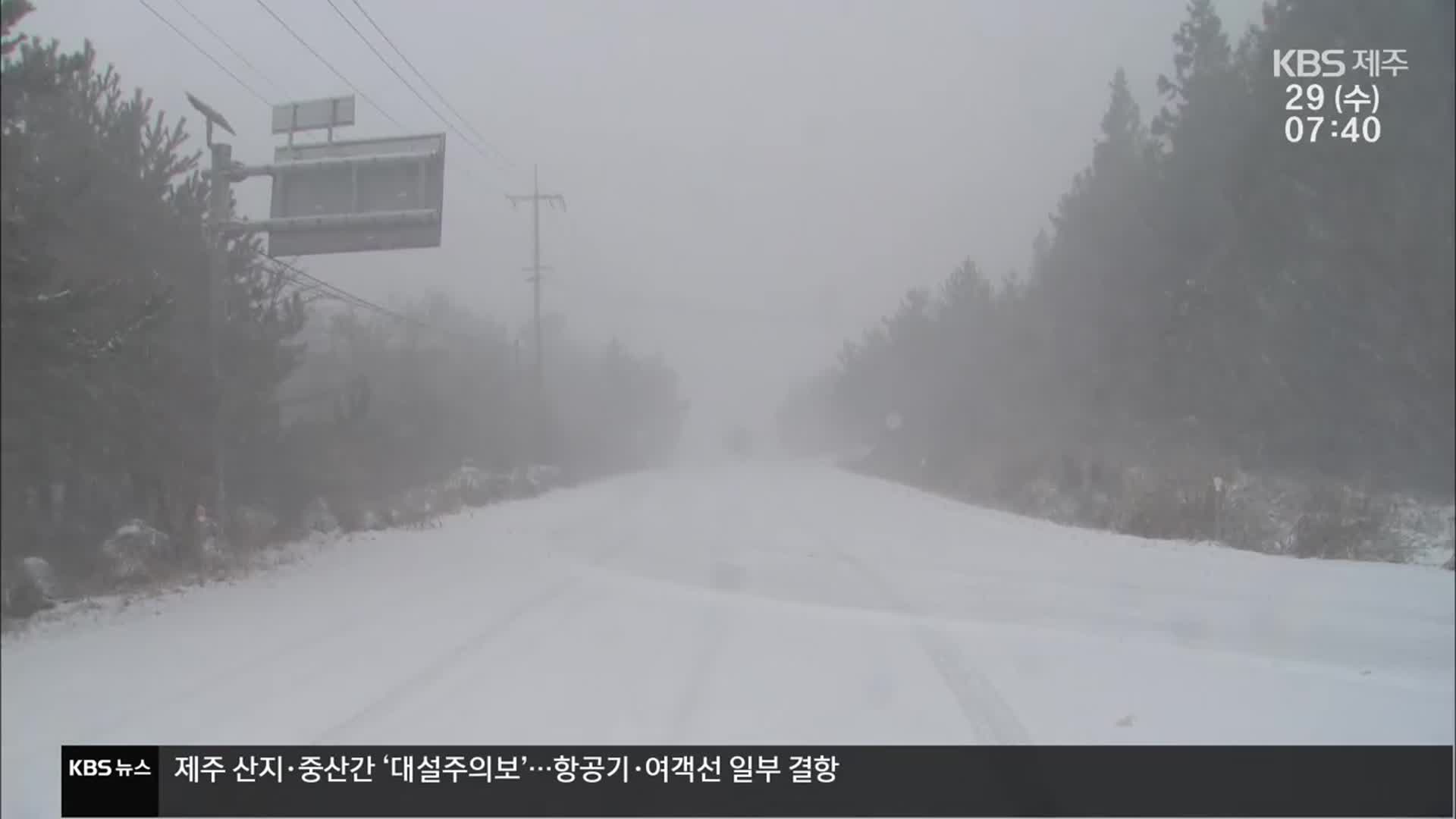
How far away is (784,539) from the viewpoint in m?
15.7

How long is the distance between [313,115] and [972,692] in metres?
12.2

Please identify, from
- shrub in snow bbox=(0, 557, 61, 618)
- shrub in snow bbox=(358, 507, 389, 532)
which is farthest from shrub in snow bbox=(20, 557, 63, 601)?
shrub in snow bbox=(358, 507, 389, 532)

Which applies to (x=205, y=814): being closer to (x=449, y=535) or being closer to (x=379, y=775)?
(x=379, y=775)

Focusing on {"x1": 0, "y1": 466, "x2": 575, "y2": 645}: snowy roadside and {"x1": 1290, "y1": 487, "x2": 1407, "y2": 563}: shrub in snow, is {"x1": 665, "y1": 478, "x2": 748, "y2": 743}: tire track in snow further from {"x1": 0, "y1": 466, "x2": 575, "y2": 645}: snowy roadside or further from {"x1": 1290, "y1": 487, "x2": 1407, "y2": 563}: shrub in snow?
{"x1": 1290, "y1": 487, "x2": 1407, "y2": 563}: shrub in snow

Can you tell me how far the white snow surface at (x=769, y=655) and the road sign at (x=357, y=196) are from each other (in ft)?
15.6

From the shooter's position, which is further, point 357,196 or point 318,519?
point 318,519

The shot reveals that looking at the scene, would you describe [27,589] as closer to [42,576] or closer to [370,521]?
[42,576]

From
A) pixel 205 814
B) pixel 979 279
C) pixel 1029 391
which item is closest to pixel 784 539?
pixel 205 814

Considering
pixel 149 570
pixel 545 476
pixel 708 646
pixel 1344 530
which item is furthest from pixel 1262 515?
pixel 545 476

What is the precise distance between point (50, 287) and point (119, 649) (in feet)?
10.9

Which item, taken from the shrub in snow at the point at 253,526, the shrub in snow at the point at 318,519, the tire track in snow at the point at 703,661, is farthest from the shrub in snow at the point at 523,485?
the tire track in snow at the point at 703,661

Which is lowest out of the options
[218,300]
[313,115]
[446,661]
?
[446,661]

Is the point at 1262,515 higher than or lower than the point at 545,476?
higher

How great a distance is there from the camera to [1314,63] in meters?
8.97
